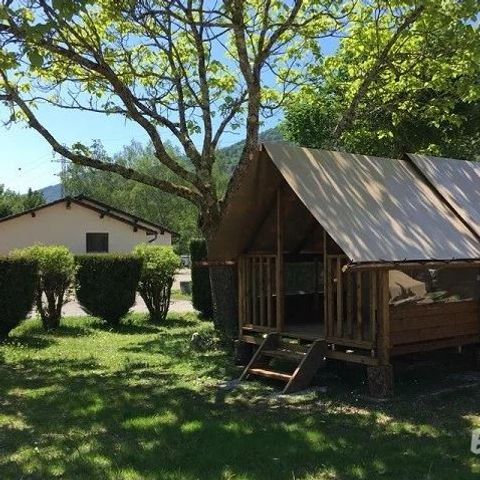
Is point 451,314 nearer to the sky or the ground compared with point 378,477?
nearer to the sky

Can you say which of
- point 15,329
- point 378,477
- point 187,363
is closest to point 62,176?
point 15,329

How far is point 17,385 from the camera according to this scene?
868 centimetres

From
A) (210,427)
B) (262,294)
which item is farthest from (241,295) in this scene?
(210,427)

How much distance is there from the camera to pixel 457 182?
10.1 meters

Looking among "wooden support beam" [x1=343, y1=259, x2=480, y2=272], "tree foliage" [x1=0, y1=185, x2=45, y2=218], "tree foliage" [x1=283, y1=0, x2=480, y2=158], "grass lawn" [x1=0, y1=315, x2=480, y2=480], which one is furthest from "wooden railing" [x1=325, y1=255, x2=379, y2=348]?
"tree foliage" [x1=0, y1=185, x2=45, y2=218]

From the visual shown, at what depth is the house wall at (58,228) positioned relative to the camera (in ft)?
108

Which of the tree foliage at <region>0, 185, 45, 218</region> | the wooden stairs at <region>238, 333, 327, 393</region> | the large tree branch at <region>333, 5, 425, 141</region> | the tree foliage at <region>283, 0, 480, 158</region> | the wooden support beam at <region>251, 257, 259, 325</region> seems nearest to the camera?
the wooden stairs at <region>238, 333, 327, 393</region>

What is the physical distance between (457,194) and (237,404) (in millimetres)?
4761

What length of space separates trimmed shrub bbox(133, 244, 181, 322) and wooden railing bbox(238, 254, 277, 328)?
6833mm

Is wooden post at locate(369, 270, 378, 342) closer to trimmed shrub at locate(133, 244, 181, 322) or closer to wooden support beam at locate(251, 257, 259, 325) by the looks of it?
wooden support beam at locate(251, 257, 259, 325)

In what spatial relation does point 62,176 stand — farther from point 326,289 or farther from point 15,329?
point 326,289

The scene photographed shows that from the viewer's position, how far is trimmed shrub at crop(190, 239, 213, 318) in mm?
16906

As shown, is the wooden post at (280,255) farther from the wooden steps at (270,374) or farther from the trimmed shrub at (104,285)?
the trimmed shrub at (104,285)

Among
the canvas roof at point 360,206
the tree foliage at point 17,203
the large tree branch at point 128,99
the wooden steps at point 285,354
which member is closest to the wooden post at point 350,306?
the wooden steps at point 285,354
